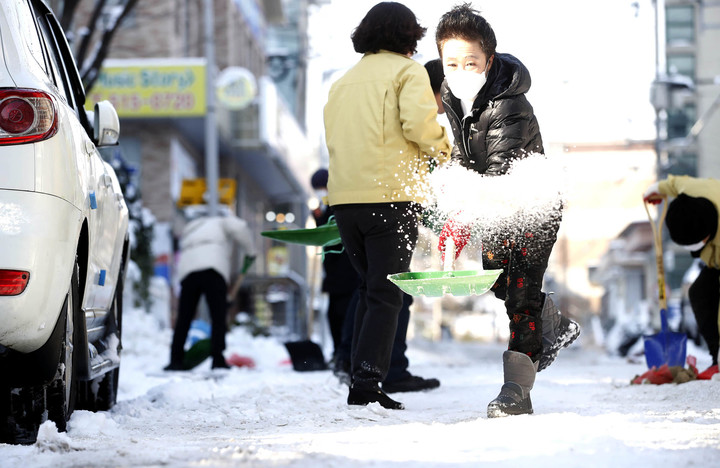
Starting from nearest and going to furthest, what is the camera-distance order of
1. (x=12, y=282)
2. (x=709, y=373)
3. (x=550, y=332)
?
(x=12, y=282) → (x=550, y=332) → (x=709, y=373)

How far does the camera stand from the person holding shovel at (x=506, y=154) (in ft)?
16.2

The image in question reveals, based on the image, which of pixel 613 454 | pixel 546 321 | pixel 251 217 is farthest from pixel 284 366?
pixel 251 217

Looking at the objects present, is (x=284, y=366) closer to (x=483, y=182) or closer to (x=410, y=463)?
(x=483, y=182)

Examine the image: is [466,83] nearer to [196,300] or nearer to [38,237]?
[38,237]

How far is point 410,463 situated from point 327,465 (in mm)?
250

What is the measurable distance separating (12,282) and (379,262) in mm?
2018

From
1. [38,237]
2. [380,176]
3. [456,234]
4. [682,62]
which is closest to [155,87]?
[380,176]

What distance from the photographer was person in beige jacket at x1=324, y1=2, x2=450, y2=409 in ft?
17.8

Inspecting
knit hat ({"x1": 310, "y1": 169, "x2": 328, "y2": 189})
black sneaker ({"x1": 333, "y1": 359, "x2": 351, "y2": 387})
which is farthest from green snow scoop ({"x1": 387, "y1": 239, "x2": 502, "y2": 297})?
knit hat ({"x1": 310, "y1": 169, "x2": 328, "y2": 189})

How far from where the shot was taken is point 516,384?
194 inches

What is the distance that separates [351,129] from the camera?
5559 millimetres

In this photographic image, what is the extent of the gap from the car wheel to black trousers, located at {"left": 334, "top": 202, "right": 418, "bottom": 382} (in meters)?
1.44

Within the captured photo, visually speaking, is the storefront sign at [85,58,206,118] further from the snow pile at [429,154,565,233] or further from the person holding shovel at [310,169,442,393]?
the snow pile at [429,154,565,233]

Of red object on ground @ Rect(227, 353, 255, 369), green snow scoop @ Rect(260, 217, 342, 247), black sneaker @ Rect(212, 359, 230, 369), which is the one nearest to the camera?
green snow scoop @ Rect(260, 217, 342, 247)
